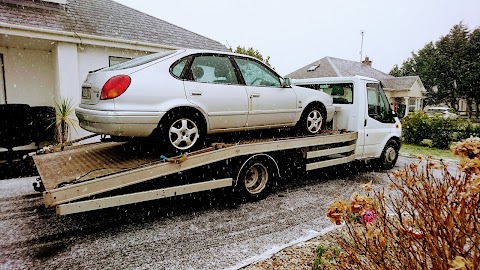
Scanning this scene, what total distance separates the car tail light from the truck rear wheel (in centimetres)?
203

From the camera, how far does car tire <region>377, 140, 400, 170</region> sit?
23.4 feet

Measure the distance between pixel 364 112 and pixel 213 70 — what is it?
3463 mm

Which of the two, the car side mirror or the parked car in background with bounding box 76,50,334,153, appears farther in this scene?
the car side mirror

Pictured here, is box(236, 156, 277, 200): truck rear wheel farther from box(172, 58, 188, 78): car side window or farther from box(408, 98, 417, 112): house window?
box(408, 98, 417, 112): house window

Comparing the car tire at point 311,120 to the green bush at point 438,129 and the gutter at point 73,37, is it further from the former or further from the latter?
the green bush at point 438,129

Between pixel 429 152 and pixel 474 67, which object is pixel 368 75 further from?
Result: pixel 429 152

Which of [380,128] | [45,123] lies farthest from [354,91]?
[45,123]

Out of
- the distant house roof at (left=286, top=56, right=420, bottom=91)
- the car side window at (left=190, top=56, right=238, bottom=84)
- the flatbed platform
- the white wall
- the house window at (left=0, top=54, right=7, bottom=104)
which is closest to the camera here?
the flatbed platform

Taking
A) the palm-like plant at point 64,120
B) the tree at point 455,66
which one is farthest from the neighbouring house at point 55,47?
the tree at point 455,66

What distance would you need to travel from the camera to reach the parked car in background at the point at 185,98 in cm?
373

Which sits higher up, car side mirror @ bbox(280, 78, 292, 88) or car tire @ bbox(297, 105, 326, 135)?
car side mirror @ bbox(280, 78, 292, 88)

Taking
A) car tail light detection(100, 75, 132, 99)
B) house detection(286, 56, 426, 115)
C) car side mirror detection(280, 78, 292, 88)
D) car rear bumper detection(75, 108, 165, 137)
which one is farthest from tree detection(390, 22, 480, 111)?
car tail light detection(100, 75, 132, 99)

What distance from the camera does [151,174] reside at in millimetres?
3652

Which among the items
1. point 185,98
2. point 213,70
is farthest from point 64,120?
point 185,98
